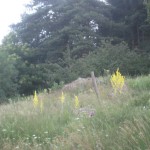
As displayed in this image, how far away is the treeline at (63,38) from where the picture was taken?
29625 millimetres

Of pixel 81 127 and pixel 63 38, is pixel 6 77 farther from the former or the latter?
pixel 81 127

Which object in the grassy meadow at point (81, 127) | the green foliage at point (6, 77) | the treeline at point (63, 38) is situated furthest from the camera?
the treeline at point (63, 38)

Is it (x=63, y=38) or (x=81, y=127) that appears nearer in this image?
(x=81, y=127)

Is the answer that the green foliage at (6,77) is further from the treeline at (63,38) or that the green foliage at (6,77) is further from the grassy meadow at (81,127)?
the grassy meadow at (81,127)

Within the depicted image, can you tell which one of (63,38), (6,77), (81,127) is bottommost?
(6,77)

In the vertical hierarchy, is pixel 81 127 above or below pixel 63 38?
above

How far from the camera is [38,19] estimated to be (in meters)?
39.8

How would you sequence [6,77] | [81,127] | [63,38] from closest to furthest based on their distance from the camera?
1. [81,127]
2. [6,77]
3. [63,38]

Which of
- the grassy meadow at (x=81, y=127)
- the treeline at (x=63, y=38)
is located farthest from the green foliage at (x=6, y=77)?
the grassy meadow at (x=81, y=127)

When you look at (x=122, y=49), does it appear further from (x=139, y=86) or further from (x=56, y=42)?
(x=139, y=86)

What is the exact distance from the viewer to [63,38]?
36906mm

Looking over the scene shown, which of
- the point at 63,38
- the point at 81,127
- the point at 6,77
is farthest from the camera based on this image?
the point at 63,38

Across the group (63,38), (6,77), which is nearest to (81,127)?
(6,77)

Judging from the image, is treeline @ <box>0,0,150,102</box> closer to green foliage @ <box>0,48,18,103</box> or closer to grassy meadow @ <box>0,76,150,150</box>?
green foliage @ <box>0,48,18,103</box>
